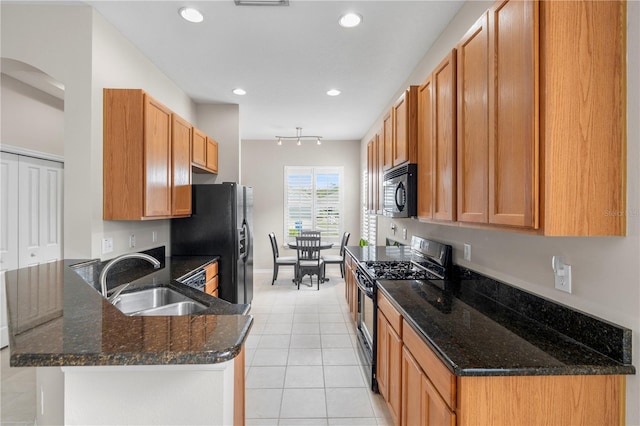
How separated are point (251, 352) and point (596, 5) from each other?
10.9ft

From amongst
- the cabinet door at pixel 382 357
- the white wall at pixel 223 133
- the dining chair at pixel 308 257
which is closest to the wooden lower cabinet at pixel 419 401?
the cabinet door at pixel 382 357

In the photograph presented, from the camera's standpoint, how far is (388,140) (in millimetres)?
2904

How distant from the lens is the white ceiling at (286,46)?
2.25 m

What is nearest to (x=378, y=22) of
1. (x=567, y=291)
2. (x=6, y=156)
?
(x=567, y=291)

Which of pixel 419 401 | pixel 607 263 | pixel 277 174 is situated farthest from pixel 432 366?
pixel 277 174

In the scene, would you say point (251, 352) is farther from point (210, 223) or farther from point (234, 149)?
point (234, 149)

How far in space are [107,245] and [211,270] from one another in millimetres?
1049

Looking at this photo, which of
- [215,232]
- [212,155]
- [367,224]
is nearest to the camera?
[215,232]

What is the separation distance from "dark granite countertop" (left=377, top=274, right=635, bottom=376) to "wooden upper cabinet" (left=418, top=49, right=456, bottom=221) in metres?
0.51

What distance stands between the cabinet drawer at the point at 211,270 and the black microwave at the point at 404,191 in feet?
6.25

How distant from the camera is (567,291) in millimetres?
1278

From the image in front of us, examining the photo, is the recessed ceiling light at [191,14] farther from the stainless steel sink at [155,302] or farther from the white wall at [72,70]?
the stainless steel sink at [155,302]

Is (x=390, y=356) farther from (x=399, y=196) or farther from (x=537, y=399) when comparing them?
(x=399, y=196)

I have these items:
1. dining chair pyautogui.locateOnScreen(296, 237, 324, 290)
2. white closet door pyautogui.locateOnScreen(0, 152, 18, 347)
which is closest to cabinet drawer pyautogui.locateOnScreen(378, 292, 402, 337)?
dining chair pyautogui.locateOnScreen(296, 237, 324, 290)
